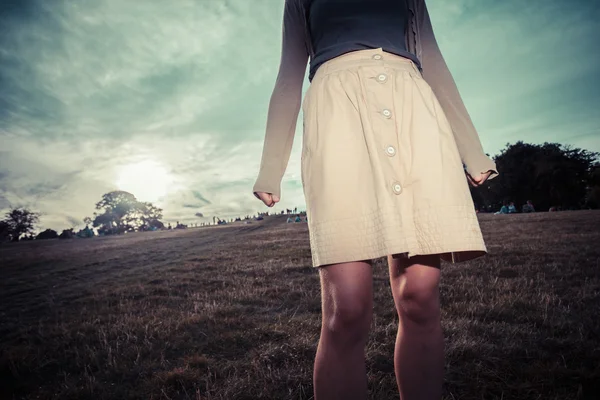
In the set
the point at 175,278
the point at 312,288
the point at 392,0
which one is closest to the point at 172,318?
the point at 312,288

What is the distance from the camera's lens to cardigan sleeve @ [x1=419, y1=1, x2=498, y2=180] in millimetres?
1816

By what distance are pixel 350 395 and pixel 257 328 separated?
8.84 feet

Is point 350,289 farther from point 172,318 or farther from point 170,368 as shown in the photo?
point 172,318

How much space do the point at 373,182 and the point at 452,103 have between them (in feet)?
2.96

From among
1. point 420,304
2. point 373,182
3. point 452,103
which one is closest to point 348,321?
point 420,304

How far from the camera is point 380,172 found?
1.51 meters

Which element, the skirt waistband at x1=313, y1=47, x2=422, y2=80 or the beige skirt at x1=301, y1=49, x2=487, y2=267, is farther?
the skirt waistband at x1=313, y1=47, x2=422, y2=80

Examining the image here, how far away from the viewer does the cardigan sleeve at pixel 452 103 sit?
5.96 ft

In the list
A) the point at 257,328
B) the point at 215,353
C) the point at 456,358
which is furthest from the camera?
the point at 257,328

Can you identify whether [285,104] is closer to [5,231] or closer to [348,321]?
[348,321]

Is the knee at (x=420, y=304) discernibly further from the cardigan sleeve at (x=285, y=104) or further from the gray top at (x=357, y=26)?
the gray top at (x=357, y=26)

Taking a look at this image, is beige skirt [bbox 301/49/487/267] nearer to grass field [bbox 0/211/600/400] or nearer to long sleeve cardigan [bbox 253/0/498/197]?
long sleeve cardigan [bbox 253/0/498/197]

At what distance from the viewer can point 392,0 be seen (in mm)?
1850

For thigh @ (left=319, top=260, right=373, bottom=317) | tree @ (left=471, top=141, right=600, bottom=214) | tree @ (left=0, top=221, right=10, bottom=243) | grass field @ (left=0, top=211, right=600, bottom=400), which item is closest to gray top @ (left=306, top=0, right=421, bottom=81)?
thigh @ (left=319, top=260, right=373, bottom=317)
